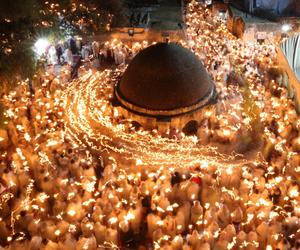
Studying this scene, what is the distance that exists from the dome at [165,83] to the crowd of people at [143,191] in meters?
0.82

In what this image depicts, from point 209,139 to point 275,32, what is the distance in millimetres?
7924

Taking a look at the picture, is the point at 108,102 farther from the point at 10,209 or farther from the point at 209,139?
the point at 10,209

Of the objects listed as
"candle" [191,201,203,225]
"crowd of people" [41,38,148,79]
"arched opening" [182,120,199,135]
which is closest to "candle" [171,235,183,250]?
"candle" [191,201,203,225]

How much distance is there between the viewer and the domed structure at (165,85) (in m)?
10.1

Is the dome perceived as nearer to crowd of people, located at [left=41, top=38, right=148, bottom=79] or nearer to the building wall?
crowd of people, located at [left=41, top=38, right=148, bottom=79]

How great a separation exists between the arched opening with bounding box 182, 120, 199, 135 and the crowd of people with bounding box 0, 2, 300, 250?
1.33 ft

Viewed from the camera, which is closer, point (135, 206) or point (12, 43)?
point (135, 206)

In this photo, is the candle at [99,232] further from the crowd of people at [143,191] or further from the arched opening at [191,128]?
the arched opening at [191,128]

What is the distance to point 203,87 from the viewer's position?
10.6 metres

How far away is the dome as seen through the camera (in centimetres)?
1013

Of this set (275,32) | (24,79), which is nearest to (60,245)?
(24,79)

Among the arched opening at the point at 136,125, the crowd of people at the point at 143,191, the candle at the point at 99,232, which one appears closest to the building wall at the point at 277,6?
the crowd of people at the point at 143,191

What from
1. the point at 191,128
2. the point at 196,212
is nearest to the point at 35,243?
the point at 196,212

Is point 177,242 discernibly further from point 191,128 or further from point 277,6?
point 277,6
